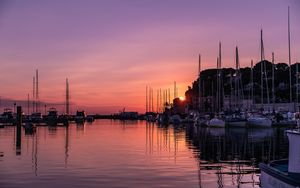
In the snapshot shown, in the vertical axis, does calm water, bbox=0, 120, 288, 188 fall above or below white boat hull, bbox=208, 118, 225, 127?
below

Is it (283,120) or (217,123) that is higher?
(283,120)

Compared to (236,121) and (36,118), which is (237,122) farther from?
(36,118)

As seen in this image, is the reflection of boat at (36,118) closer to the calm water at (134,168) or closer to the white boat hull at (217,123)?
the white boat hull at (217,123)

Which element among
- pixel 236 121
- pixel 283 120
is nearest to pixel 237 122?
pixel 236 121

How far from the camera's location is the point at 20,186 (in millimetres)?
24609

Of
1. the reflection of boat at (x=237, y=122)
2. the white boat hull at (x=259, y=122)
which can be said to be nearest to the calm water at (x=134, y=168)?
the white boat hull at (x=259, y=122)

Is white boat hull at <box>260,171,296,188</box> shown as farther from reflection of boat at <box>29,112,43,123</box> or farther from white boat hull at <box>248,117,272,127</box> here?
reflection of boat at <box>29,112,43,123</box>

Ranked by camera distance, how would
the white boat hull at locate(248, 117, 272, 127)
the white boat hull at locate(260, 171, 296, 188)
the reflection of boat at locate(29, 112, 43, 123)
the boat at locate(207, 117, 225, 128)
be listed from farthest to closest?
the reflection of boat at locate(29, 112, 43, 123), the boat at locate(207, 117, 225, 128), the white boat hull at locate(248, 117, 272, 127), the white boat hull at locate(260, 171, 296, 188)

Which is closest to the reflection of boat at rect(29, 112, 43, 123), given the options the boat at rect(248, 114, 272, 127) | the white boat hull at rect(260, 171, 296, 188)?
the boat at rect(248, 114, 272, 127)

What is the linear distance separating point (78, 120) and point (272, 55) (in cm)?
8663

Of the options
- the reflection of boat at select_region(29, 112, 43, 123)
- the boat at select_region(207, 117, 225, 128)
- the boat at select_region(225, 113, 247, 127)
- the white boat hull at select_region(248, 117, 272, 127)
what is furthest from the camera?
the reflection of boat at select_region(29, 112, 43, 123)

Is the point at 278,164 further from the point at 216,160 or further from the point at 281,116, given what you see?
the point at 281,116

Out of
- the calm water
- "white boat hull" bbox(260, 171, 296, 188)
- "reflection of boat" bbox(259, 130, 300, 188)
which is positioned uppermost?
"reflection of boat" bbox(259, 130, 300, 188)

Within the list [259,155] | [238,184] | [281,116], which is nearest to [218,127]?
[281,116]
